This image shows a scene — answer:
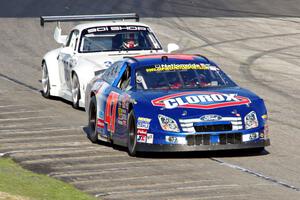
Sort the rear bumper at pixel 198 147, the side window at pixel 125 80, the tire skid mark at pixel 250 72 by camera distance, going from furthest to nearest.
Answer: the tire skid mark at pixel 250 72, the side window at pixel 125 80, the rear bumper at pixel 198 147

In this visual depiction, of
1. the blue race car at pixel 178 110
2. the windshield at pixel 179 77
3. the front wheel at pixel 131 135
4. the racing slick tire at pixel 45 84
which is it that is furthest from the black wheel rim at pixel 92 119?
the racing slick tire at pixel 45 84

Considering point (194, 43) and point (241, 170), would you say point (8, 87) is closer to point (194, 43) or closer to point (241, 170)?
point (194, 43)

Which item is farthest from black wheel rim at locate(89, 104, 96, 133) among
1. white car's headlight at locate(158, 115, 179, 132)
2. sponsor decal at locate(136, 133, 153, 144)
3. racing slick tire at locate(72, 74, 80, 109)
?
racing slick tire at locate(72, 74, 80, 109)

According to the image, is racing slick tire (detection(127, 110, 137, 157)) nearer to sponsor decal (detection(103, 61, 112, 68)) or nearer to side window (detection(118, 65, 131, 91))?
side window (detection(118, 65, 131, 91))

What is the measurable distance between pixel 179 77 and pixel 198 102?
1.17 meters

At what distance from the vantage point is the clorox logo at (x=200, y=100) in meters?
14.1

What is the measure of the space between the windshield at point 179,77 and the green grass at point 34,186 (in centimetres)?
262

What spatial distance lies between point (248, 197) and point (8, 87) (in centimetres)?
1267

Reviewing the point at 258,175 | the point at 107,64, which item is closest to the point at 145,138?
the point at 258,175

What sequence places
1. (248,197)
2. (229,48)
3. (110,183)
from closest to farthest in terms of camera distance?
(248,197)
(110,183)
(229,48)

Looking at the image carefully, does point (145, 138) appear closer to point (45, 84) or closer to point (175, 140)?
point (175, 140)

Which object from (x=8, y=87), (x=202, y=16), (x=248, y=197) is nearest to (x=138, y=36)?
(x=8, y=87)

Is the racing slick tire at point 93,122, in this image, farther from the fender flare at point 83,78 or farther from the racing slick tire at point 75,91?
the racing slick tire at point 75,91

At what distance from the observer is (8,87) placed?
76.4ft
